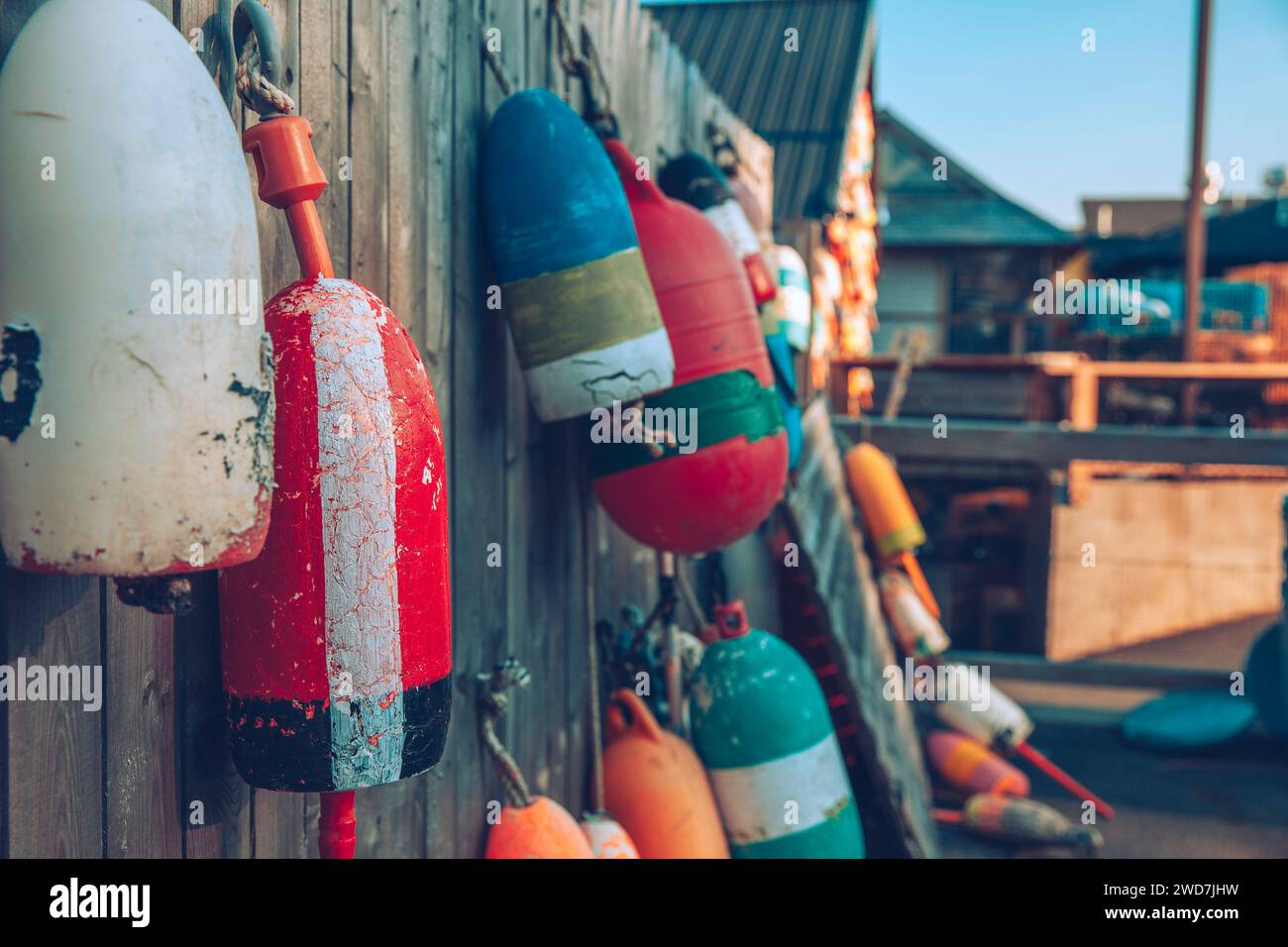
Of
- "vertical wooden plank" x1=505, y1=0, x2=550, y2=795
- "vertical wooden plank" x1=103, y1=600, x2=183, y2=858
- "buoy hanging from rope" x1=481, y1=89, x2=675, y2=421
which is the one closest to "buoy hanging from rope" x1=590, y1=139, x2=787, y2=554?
"vertical wooden plank" x1=505, y1=0, x2=550, y2=795

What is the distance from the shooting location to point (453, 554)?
200cm

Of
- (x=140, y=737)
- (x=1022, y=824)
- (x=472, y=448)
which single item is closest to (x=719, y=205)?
(x=472, y=448)

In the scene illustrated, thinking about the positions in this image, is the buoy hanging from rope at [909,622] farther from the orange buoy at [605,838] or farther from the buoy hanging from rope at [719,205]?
the orange buoy at [605,838]

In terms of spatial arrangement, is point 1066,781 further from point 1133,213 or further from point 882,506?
point 1133,213

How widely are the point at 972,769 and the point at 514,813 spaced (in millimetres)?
3644

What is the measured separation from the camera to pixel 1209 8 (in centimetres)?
980

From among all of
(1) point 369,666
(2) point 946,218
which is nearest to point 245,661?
(1) point 369,666

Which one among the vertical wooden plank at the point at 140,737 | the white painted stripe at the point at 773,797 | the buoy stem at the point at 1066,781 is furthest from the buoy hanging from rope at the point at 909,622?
the vertical wooden plank at the point at 140,737

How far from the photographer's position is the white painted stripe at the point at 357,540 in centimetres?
121

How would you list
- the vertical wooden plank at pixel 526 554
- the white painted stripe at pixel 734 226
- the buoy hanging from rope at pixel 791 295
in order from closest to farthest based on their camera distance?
the vertical wooden plank at pixel 526 554
the white painted stripe at pixel 734 226
the buoy hanging from rope at pixel 791 295

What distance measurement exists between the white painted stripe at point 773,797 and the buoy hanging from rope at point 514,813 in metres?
0.73
